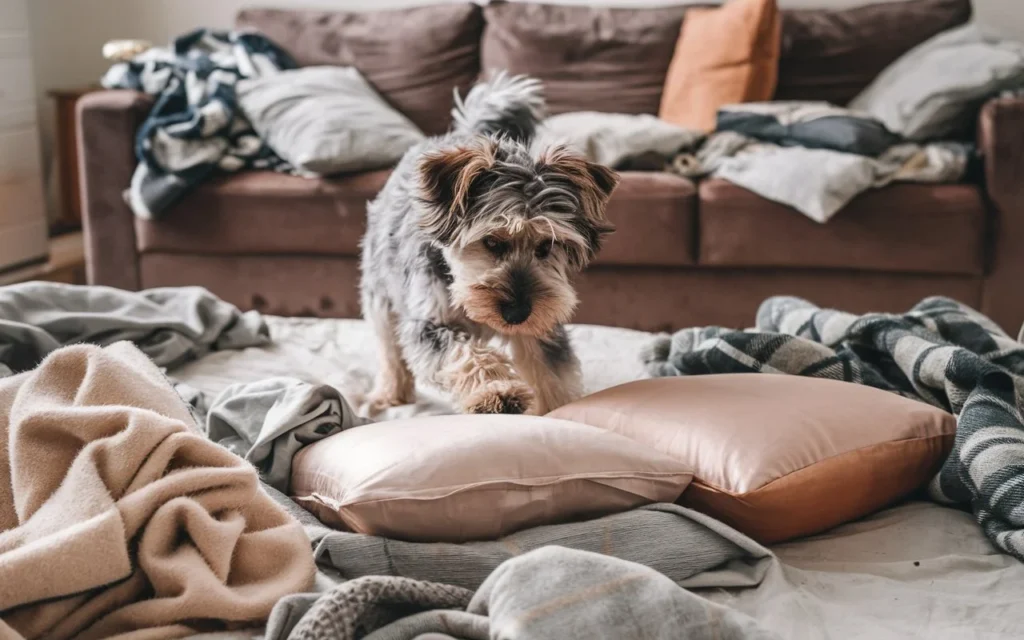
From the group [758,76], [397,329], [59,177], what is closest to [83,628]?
[397,329]

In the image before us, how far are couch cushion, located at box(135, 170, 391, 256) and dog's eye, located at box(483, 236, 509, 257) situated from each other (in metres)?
1.62

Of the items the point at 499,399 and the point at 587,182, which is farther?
the point at 587,182

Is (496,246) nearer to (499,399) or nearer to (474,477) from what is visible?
(499,399)

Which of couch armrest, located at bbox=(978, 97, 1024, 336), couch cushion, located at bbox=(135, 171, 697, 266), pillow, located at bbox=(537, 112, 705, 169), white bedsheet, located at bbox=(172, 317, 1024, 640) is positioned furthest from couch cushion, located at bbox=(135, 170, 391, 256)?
white bedsheet, located at bbox=(172, 317, 1024, 640)

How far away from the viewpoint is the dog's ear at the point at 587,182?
2.03 m

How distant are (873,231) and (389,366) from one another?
177 cm

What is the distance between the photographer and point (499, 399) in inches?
75.4

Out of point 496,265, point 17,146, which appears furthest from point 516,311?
point 17,146

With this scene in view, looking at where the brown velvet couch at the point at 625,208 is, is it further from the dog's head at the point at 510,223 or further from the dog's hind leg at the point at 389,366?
the dog's head at the point at 510,223

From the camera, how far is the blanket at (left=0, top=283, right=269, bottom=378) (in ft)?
6.57

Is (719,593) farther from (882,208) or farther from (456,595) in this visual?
(882,208)

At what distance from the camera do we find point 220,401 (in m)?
1.83

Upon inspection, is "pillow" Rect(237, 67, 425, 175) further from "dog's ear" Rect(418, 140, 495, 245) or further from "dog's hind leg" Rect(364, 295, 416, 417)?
"dog's ear" Rect(418, 140, 495, 245)

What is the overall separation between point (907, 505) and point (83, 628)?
1.21 metres
